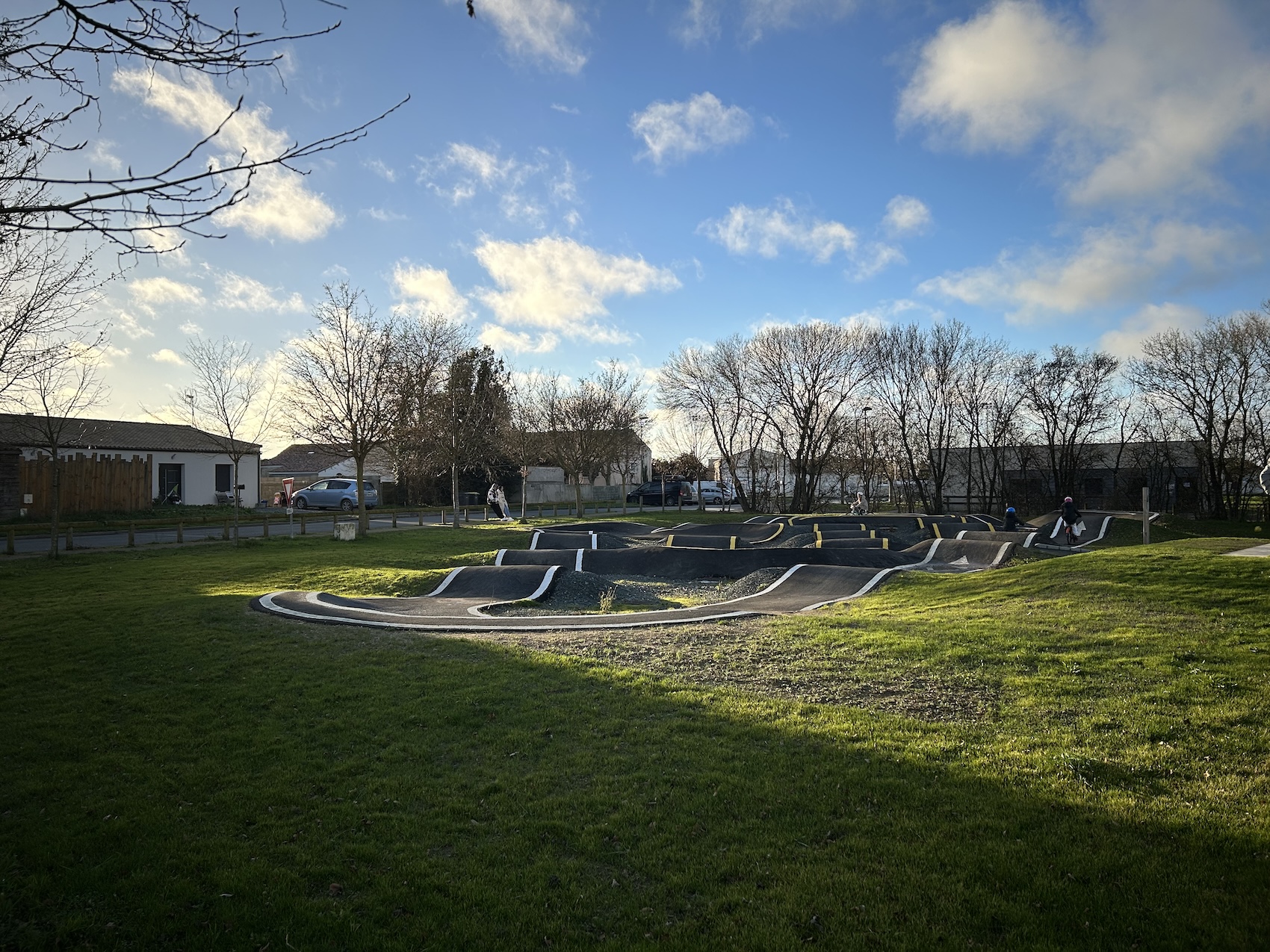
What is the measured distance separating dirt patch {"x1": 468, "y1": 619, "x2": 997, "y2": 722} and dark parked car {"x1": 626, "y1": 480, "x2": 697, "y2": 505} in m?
38.0

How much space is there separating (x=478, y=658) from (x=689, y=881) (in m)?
4.85

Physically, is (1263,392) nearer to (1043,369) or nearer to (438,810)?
(1043,369)

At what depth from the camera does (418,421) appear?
93.0 feet

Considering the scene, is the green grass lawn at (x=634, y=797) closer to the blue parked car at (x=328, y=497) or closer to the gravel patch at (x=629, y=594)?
the gravel patch at (x=629, y=594)

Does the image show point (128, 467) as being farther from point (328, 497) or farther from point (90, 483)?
point (328, 497)

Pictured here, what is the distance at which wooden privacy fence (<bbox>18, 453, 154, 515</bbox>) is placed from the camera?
27.5 meters

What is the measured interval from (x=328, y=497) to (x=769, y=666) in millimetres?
35172

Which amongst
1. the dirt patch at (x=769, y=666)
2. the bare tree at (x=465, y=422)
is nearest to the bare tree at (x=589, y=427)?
the bare tree at (x=465, y=422)

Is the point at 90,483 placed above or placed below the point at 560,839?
above

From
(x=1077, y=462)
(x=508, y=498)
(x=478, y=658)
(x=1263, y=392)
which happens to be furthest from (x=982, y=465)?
(x=478, y=658)

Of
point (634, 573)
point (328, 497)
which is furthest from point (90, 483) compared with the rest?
point (634, 573)

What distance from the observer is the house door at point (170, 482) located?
3325 cm

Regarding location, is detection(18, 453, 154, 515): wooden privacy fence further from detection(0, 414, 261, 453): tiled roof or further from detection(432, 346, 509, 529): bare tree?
detection(432, 346, 509, 529): bare tree

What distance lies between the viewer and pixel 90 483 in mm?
28859
